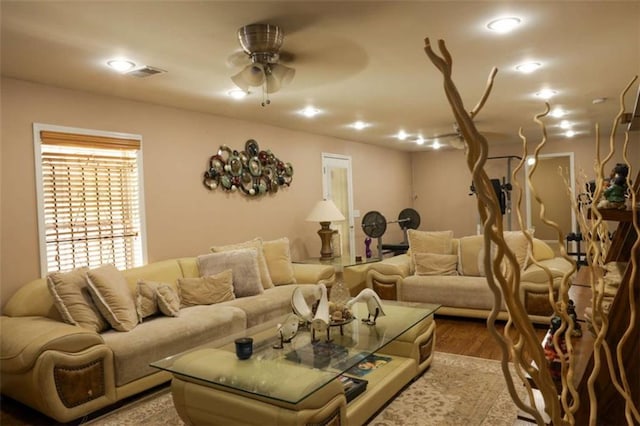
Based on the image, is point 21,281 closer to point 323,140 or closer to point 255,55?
point 255,55

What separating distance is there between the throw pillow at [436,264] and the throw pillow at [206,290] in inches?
84.0

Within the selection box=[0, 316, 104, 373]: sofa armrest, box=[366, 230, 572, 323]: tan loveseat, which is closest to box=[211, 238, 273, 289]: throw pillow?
box=[366, 230, 572, 323]: tan loveseat

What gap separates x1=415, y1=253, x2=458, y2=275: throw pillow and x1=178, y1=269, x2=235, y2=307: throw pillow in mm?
2135

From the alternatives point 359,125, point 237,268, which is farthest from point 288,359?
point 359,125

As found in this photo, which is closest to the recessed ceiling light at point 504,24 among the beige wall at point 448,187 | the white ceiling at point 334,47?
the white ceiling at point 334,47

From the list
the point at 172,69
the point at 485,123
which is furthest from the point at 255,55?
the point at 485,123

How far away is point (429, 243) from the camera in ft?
16.6

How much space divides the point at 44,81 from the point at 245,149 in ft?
7.29

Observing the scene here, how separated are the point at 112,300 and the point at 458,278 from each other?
10.9 feet

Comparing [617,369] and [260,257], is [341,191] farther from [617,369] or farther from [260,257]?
[617,369]

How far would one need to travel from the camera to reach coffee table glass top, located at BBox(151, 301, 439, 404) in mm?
2059

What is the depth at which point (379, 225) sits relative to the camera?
6.02 m

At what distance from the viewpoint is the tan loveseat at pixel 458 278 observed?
4.14 meters

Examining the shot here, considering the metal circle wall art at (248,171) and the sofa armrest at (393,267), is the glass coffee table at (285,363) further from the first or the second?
the metal circle wall art at (248,171)
